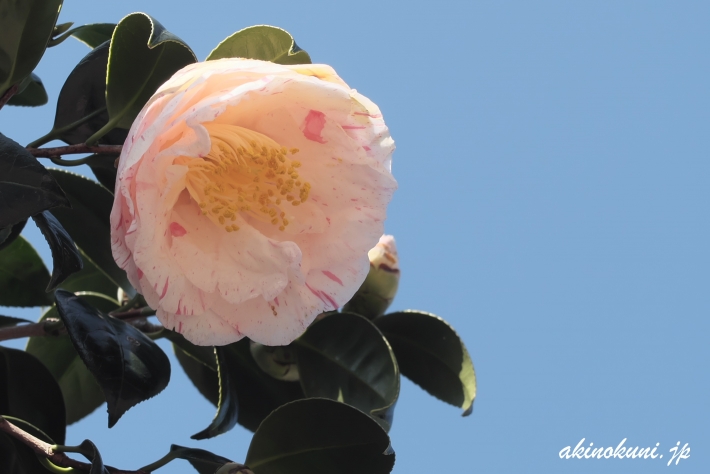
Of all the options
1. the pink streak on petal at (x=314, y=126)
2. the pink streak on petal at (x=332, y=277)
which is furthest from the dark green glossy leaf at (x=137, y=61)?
the pink streak on petal at (x=332, y=277)

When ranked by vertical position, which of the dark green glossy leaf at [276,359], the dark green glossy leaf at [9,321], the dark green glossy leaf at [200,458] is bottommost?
the dark green glossy leaf at [9,321]

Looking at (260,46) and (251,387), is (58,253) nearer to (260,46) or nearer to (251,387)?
(260,46)

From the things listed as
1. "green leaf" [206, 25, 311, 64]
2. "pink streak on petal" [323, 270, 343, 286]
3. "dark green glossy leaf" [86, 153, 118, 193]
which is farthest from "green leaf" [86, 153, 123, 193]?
"pink streak on petal" [323, 270, 343, 286]

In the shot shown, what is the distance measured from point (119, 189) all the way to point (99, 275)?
668 millimetres

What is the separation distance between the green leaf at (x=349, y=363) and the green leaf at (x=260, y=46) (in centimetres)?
40

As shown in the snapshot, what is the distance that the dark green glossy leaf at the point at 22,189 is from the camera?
64 centimetres

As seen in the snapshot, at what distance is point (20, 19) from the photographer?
75cm

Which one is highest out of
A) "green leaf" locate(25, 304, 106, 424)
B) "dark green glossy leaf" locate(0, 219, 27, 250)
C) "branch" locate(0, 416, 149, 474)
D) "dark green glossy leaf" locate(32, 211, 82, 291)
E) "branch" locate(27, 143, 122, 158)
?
"branch" locate(27, 143, 122, 158)

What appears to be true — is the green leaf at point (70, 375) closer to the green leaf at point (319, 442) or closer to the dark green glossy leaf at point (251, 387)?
the dark green glossy leaf at point (251, 387)

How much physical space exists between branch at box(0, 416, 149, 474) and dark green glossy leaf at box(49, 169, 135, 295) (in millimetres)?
298

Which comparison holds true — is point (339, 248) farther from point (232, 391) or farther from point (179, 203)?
point (232, 391)

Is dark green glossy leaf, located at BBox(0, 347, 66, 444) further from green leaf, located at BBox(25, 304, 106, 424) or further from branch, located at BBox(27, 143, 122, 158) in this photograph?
branch, located at BBox(27, 143, 122, 158)

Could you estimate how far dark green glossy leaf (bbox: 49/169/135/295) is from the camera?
1.02m

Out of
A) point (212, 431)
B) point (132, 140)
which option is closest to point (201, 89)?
point (132, 140)
